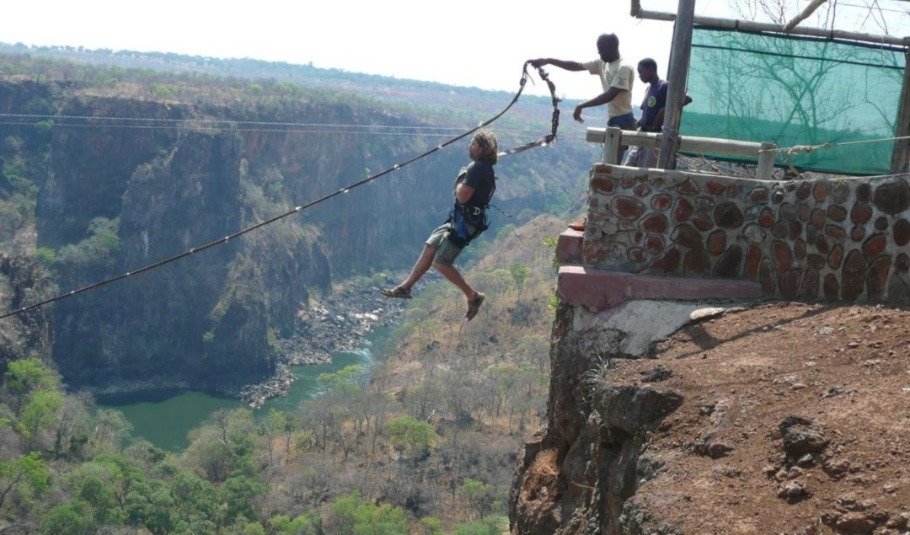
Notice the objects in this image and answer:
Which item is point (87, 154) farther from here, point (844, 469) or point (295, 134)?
point (844, 469)

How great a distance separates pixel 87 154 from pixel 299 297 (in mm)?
19116

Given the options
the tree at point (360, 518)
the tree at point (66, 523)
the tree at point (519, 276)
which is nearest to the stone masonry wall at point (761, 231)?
the tree at point (360, 518)

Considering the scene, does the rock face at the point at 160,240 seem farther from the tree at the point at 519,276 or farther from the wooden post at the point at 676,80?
the wooden post at the point at 676,80

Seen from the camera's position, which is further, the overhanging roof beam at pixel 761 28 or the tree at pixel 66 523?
the tree at pixel 66 523

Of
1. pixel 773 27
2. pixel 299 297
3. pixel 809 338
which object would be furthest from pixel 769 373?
pixel 299 297

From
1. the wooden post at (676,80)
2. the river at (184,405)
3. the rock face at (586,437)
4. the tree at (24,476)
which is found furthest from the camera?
the river at (184,405)

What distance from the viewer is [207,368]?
70.9 metres

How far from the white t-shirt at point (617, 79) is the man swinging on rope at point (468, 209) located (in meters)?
1.23

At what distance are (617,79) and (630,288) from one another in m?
2.05

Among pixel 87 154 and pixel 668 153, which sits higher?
pixel 668 153

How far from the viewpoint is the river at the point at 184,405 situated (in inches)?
2152

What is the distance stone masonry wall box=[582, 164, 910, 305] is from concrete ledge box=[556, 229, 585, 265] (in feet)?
0.96

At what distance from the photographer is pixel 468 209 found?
277 inches

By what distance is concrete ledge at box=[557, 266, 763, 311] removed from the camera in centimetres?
619
